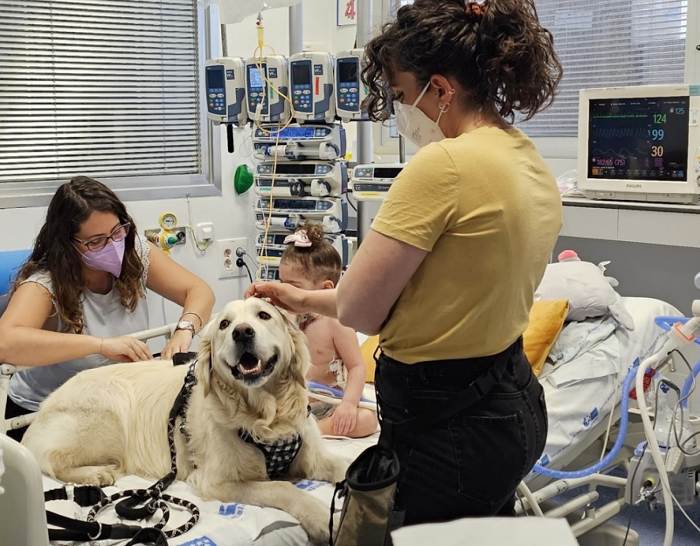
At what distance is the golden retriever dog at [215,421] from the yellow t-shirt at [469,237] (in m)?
0.66

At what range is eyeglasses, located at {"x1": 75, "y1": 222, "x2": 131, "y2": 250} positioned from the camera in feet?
9.23

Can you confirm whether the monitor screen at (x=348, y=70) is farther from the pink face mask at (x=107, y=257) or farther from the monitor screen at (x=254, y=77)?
the pink face mask at (x=107, y=257)

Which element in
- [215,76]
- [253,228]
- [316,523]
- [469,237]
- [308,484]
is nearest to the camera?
[469,237]

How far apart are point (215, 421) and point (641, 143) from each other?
8.28ft

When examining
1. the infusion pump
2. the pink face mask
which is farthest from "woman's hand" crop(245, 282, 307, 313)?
the infusion pump

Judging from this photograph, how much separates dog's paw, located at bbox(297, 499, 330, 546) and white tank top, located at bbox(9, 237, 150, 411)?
3.94 ft

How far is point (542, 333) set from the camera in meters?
2.85

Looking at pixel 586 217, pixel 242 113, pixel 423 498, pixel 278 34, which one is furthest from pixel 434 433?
pixel 278 34

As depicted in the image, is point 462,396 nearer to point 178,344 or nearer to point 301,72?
point 178,344

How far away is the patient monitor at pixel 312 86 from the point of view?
3.80 m

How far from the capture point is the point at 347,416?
2545mm

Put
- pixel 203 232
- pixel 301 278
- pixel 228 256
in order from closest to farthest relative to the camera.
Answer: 1. pixel 301 278
2. pixel 203 232
3. pixel 228 256

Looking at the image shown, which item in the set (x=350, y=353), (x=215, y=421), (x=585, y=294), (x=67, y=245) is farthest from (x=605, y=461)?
(x=67, y=245)

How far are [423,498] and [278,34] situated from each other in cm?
387
